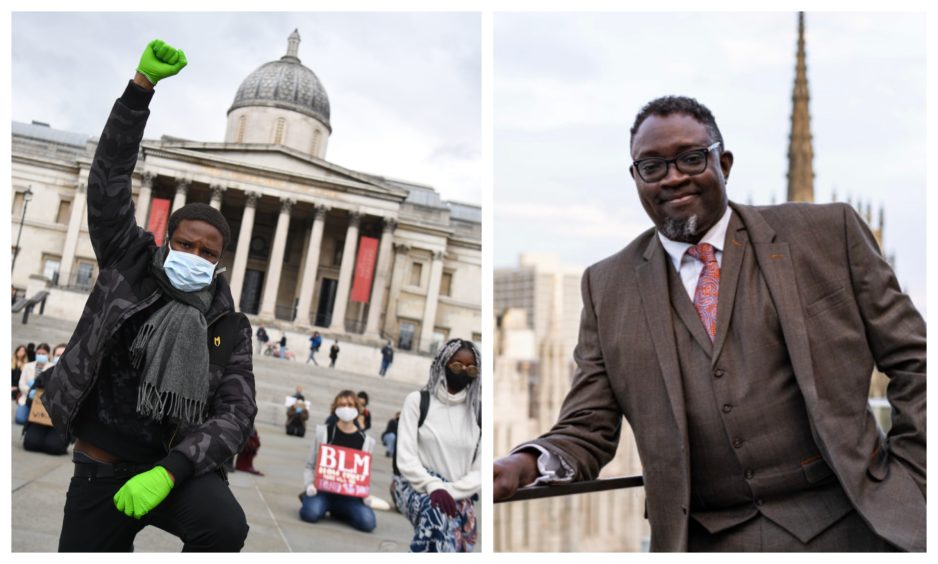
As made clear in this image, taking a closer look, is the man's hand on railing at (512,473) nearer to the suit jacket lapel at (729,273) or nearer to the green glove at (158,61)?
the suit jacket lapel at (729,273)

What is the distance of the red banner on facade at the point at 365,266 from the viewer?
4122cm

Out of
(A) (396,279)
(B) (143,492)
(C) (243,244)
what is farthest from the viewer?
(A) (396,279)

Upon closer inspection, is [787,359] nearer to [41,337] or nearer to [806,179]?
[41,337]

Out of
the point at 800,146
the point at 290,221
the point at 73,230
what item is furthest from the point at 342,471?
the point at 800,146

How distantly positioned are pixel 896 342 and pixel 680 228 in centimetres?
71

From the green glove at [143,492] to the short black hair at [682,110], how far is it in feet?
5.95

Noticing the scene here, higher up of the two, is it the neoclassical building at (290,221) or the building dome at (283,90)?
the building dome at (283,90)

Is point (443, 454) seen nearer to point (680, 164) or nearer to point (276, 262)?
point (680, 164)

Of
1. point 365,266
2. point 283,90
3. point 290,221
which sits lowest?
point 365,266

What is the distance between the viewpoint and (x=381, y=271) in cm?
4234

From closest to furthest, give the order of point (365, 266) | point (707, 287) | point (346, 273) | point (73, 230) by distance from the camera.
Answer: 1. point (707, 287)
2. point (73, 230)
3. point (365, 266)
4. point (346, 273)


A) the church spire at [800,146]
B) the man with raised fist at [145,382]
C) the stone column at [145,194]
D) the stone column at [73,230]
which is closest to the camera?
the man with raised fist at [145,382]

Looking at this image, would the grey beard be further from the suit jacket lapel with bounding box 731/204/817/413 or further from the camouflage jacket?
the camouflage jacket

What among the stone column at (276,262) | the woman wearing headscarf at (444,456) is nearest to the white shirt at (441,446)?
the woman wearing headscarf at (444,456)
